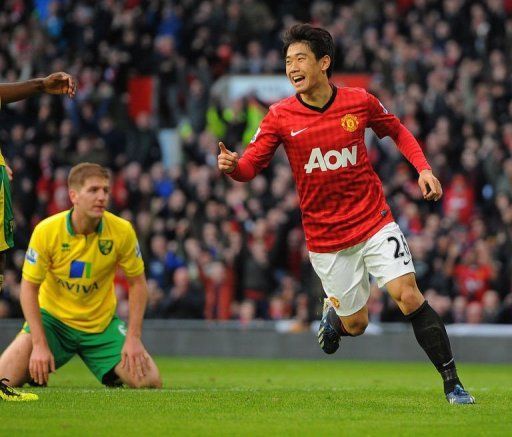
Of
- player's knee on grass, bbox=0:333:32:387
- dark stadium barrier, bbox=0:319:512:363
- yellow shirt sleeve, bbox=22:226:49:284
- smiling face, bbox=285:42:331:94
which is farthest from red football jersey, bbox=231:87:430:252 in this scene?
dark stadium barrier, bbox=0:319:512:363

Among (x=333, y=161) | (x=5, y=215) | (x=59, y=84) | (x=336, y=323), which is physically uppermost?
(x=59, y=84)

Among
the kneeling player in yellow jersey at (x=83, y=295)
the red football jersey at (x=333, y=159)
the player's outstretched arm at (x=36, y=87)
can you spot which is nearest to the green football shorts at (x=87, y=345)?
the kneeling player in yellow jersey at (x=83, y=295)

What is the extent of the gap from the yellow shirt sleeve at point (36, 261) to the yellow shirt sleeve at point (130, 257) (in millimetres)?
667

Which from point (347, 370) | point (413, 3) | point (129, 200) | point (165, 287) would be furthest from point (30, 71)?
point (347, 370)

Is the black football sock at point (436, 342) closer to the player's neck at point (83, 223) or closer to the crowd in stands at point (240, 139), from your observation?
the player's neck at point (83, 223)

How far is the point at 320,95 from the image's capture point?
9.58 meters

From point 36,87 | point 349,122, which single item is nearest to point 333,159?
point 349,122

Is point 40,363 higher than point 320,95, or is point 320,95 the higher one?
point 320,95

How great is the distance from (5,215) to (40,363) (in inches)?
66.9

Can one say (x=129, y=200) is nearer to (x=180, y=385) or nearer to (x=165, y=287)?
(x=165, y=287)

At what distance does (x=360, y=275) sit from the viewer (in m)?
9.71

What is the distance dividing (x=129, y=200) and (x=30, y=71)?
3.94m

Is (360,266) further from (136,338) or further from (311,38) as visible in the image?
(136,338)

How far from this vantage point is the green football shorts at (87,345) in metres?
11.3
